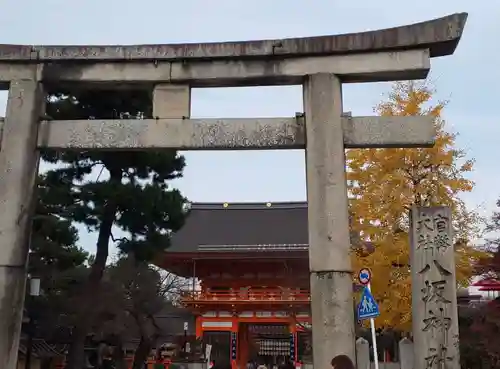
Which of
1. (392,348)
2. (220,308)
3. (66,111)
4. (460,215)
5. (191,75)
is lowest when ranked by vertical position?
(392,348)

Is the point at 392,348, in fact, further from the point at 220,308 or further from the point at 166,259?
the point at 166,259

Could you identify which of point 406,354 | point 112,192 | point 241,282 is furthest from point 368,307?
point 241,282

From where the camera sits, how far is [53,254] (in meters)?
14.5

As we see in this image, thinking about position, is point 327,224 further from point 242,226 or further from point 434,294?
point 242,226

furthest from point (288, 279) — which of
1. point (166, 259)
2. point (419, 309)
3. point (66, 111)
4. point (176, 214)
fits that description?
point (419, 309)

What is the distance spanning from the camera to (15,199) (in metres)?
7.62

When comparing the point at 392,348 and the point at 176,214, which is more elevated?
the point at 176,214

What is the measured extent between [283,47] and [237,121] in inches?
49.6

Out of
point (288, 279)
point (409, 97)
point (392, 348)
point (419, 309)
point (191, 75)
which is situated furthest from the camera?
point (392, 348)

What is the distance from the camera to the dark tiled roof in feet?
77.6

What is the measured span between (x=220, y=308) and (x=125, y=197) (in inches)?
358

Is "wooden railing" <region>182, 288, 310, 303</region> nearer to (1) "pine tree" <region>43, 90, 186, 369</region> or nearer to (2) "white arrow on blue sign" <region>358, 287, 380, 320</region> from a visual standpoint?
(1) "pine tree" <region>43, 90, 186, 369</region>

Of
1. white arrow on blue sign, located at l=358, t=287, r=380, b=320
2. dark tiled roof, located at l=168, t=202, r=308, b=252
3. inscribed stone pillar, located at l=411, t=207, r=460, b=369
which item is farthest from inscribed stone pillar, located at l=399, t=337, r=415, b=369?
dark tiled roof, located at l=168, t=202, r=308, b=252

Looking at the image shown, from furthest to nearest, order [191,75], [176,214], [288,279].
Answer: [288,279] → [176,214] → [191,75]
